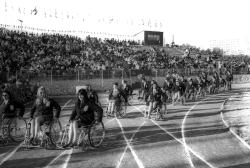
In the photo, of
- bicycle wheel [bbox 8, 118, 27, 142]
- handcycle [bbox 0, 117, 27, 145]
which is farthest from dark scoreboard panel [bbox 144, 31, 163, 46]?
handcycle [bbox 0, 117, 27, 145]

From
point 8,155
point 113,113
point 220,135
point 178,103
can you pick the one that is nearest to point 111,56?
point 178,103

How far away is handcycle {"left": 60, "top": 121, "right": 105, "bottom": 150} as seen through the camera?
32.5 ft

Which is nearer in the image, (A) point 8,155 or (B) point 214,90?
(A) point 8,155

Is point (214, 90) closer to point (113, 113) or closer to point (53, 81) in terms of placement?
point (53, 81)

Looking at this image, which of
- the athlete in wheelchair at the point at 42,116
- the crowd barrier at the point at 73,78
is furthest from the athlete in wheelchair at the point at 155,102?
the crowd barrier at the point at 73,78

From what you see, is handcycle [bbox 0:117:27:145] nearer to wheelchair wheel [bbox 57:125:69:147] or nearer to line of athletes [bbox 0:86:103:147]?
line of athletes [bbox 0:86:103:147]

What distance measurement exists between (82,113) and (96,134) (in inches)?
34.7

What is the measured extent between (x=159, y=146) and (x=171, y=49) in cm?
4890

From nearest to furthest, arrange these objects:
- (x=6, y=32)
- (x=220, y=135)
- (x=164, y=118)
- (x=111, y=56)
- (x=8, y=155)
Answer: (x=8, y=155), (x=220, y=135), (x=164, y=118), (x=6, y=32), (x=111, y=56)

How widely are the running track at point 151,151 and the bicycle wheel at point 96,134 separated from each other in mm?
202

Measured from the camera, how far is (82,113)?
9883mm

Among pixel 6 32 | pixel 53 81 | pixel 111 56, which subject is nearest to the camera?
pixel 53 81

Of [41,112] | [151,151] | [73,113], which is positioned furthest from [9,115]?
[151,151]

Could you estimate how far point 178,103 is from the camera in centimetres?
2452
